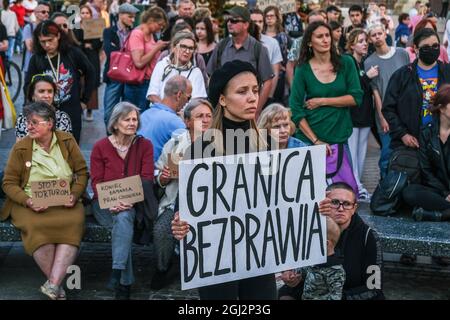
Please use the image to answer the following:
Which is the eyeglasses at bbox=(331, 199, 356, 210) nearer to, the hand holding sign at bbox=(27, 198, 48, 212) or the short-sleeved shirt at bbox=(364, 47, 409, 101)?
the hand holding sign at bbox=(27, 198, 48, 212)

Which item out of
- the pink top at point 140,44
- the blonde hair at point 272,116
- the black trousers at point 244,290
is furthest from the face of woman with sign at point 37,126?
the pink top at point 140,44

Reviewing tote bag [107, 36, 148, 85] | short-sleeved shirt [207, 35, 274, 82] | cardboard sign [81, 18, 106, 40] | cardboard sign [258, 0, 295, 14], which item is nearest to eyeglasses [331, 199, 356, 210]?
short-sleeved shirt [207, 35, 274, 82]

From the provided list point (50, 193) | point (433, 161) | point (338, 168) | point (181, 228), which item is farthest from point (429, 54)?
point (181, 228)

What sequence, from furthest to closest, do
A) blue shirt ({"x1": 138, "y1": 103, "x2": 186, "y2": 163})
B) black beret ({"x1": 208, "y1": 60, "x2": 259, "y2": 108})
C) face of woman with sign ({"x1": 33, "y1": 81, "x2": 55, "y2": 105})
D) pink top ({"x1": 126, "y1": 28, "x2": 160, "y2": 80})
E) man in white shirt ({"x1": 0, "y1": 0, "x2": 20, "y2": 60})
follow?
man in white shirt ({"x1": 0, "y1": 0, "x2": 20, "y2": 60}) → pink top ({"x1": 126, "y1": 28, "x2": 160, "y2": 80}) → face of woman with sign ({"x1": 33, "y1": 81, "x2": 55, "y2": 105}) → blue shirt ({"x1": 138, "y1": 103, "x2": 186, "y2": 163}) → black beret ({"x1": 208, "y1": 60, "x2": 259, "y2": 108})

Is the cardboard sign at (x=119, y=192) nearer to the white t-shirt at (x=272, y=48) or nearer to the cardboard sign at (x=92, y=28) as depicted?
the white t-shirt at (x=272, y=48)

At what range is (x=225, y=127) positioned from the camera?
14.7ft

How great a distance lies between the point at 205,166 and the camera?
429cm

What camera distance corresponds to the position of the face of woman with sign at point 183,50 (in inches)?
333

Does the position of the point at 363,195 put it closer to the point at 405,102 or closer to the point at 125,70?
the point at 405,102

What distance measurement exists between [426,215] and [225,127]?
2.66m

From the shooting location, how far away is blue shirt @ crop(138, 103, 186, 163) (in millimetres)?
7078

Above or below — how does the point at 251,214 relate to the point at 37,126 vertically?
below
